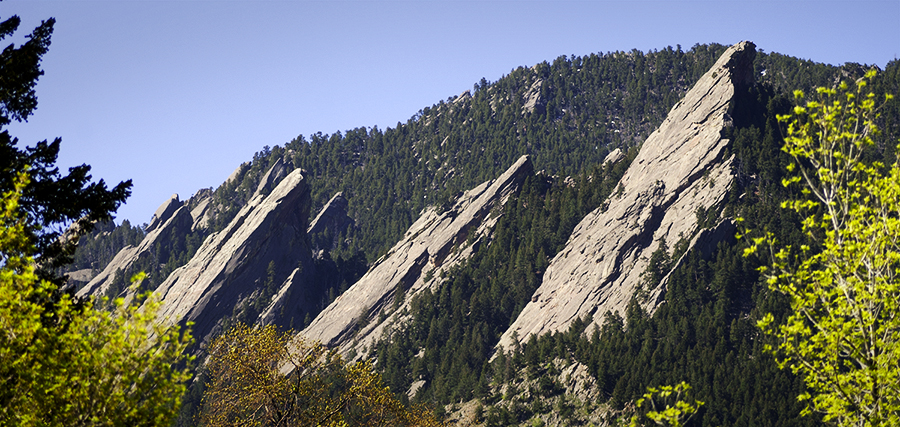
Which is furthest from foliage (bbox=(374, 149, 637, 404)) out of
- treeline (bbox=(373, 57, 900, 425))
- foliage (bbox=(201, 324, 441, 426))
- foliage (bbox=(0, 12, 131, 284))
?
foliage (bbox=(0, 12, 131, 284))

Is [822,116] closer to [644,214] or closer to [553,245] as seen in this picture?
[644,214]

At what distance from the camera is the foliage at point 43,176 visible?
76.3ft

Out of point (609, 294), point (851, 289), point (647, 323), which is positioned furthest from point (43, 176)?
point (609, 294)

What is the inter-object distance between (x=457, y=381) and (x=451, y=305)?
3120 cm

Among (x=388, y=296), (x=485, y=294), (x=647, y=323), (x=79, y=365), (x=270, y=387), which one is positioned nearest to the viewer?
(x=79, y=365)

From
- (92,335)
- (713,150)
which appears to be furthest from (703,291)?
(92,335)

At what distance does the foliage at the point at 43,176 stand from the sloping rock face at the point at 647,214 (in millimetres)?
131855

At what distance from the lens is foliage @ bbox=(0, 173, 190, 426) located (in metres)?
→ 15.0

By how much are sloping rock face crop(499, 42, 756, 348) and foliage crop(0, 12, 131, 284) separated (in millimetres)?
131855

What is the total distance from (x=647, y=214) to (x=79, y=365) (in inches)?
6178

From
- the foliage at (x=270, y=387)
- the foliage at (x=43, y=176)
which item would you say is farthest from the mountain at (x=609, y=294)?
the foliage at (x=43, y=176)

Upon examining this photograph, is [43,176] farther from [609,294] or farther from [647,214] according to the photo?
[647,214]

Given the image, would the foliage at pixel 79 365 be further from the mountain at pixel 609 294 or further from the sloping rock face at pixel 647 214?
the sloping rock face at pixel 647 214

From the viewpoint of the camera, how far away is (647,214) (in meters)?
164
